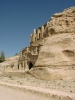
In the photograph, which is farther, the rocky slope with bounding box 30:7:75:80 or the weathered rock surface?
the weathered rock surface

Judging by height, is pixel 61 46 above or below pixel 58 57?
above

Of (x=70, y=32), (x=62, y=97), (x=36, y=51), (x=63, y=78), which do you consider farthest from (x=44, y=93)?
(x=36, y=51)

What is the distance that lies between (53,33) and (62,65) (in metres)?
7.88

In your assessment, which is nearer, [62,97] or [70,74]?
[62,97]

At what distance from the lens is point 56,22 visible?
91.8 feet

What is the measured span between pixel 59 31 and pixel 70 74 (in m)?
8.91

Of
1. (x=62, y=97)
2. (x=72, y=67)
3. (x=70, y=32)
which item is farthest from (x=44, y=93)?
(x=70, y=32)

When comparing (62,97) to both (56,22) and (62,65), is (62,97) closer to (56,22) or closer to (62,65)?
(62,65)

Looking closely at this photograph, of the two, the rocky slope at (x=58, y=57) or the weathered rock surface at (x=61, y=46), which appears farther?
the weathered rock surface at (x=61, y=46)

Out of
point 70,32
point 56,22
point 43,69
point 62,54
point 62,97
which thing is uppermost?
point 56,22

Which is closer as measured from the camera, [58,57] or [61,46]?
[58,57]

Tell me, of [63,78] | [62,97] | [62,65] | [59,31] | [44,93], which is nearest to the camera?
[62,97]

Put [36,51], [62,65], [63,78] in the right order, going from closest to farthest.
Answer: [63,78] → [62,65] → [36,51]

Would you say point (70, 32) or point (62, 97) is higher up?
point (70, 32)
